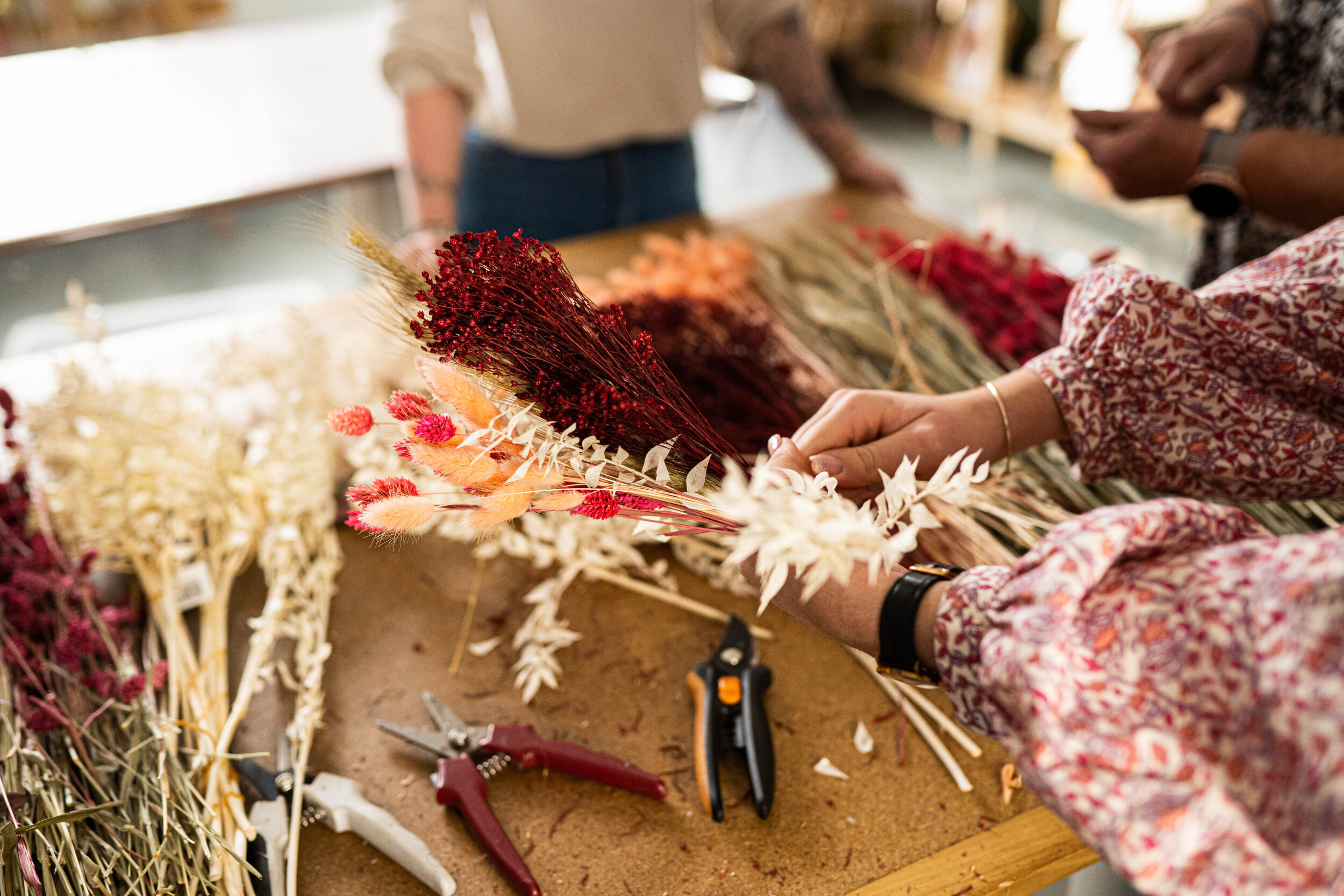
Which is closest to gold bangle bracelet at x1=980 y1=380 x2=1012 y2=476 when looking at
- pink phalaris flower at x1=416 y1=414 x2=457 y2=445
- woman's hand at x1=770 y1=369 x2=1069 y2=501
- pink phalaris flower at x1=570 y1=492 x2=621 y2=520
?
woman's hand at x1=770 y1=369 x2=1069 y2=501

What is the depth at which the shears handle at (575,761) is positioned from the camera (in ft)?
2.70

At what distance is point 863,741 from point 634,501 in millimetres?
374

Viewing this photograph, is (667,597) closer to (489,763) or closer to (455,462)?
(489,763)

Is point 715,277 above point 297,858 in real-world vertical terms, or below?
above

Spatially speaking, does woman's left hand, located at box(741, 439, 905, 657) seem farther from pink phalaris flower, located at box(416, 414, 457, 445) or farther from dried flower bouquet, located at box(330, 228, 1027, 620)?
pink phalaris flower, located at box(416, 414, 457, 445)

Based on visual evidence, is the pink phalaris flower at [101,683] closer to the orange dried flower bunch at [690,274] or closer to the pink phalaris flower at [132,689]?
the pink phalaris flower at [132,689]

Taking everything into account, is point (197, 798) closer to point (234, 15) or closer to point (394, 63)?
point (394, 63)

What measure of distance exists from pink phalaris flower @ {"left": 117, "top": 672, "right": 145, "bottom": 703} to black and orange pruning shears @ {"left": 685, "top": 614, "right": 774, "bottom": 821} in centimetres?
55

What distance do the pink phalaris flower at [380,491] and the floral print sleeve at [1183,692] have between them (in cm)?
45

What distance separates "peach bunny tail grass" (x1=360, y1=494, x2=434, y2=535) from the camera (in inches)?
25.2

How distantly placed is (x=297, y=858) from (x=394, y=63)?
1281 mm

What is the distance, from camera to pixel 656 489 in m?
0.71

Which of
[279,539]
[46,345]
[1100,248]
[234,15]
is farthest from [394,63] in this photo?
[234,15]

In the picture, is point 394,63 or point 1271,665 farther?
point 394,63
